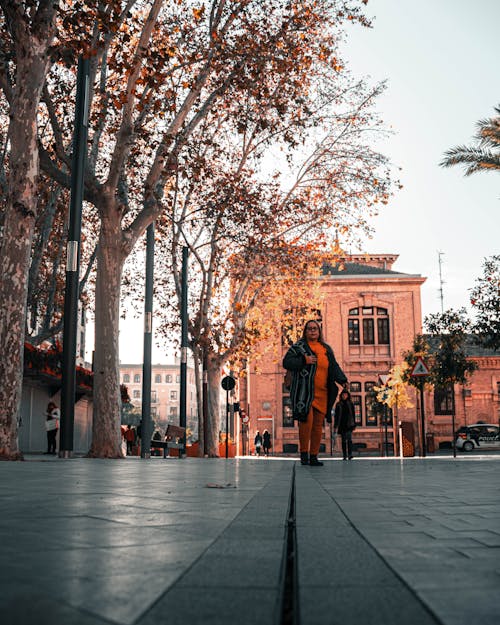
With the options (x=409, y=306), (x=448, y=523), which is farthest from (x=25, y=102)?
(x=409, y=306)

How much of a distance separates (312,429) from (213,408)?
1700 cm

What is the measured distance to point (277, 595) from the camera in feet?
5.13

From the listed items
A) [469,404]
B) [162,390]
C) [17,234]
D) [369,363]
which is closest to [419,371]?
[17,234]

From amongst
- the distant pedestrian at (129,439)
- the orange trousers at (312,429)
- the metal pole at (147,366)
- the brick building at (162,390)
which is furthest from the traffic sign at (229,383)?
the brick building at (162,390)

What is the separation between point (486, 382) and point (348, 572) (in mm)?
48532

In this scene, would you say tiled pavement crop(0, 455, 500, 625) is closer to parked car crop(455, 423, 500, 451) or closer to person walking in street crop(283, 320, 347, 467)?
person walking in street crop(283, 320, 347, 467)

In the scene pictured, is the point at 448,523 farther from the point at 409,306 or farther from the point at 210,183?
the point at 409,306

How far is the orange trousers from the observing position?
32.7 feet

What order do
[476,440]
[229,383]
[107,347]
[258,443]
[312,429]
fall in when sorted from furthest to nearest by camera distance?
[258,443] < [476,440] < [229,383] < [107,347] < [312,429]

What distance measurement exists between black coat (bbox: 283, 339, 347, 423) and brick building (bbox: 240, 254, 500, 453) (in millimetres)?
37186

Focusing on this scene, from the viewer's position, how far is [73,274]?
39.0 ft

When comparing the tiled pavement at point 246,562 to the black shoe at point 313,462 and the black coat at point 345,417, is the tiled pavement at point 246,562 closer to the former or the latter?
the black shoe at point 313,462

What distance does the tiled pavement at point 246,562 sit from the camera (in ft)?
4.71

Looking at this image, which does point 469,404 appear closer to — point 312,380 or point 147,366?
point 147,366
